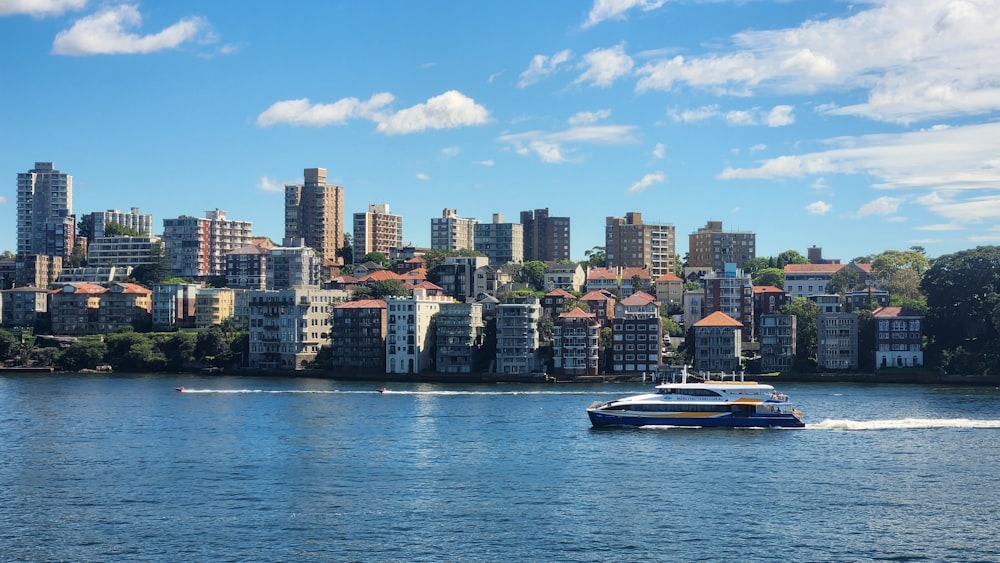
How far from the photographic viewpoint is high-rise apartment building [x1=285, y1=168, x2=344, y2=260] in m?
186

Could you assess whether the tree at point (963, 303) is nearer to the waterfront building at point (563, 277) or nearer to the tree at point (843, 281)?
the tree at point (843, 281)

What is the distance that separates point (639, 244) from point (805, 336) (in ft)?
202

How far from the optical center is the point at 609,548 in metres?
37.3

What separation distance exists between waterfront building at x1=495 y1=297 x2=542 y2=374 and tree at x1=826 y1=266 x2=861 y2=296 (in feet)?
147

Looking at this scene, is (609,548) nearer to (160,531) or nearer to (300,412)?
(160,531)

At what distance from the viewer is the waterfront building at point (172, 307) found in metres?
135

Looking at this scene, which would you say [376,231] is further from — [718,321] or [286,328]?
[718,321]

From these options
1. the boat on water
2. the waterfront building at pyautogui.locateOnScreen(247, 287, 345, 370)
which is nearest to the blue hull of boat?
the boat on water

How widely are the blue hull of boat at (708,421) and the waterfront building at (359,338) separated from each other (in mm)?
47357

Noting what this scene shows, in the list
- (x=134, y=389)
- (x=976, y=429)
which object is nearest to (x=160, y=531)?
(x=976, y=429)

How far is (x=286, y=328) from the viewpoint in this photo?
11894cm

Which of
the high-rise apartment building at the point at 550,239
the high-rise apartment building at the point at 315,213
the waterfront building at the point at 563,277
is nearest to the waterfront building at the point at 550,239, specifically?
the high-rise apartment building at the point at 550,239

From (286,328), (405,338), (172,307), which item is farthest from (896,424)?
(172,307)

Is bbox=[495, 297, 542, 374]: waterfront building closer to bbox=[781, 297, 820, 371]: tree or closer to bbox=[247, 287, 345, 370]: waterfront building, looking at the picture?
bbox=[247, 287, 345, 370]: waterfront building
